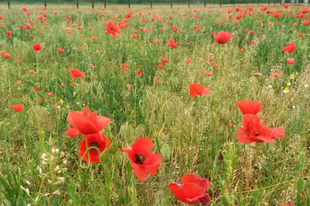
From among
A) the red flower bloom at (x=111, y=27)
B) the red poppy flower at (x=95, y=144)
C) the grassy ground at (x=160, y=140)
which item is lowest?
the grassy ground at (x=160, y=140)

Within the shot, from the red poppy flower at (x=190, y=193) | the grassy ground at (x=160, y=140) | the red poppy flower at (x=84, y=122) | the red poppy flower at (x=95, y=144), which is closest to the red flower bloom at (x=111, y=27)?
the grassy ground at (x=160, y=140)

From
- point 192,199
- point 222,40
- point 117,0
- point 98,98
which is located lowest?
point 98,98

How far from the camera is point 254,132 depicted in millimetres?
1031

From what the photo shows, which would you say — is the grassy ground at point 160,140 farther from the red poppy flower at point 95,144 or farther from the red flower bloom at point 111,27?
the red flower bloom at point 111,27

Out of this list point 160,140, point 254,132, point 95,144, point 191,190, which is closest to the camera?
point 191,190

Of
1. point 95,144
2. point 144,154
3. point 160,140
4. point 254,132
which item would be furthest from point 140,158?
point 160,140

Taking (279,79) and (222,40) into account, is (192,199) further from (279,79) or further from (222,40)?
(279,79)

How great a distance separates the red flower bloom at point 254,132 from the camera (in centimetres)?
102

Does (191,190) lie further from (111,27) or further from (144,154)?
(111,27)

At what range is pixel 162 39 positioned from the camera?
4.79m

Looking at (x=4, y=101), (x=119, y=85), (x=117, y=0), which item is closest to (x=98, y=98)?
(x=119, y=85)

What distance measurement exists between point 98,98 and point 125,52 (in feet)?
7.23

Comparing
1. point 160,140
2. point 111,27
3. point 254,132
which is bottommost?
point 160,140

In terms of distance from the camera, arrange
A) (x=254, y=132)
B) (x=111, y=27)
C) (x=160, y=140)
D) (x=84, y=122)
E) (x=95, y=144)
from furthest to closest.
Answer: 1. (x=111, y=27)
2. (x=160, y=140)
3. (x=95, y=144)
4. (x=254, y=132)
5. (x=84, y=122)
